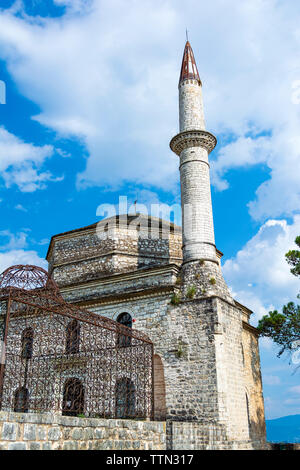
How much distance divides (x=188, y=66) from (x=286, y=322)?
1095 cm

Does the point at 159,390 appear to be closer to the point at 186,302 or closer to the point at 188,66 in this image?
the point at 186,302

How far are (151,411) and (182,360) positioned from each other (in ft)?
5.61

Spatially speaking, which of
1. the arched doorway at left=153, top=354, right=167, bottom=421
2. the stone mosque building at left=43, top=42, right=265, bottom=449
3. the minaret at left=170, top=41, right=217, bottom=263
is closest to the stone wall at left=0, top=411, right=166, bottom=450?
the stone mosque building at left=43, top=42, right=265, bottom=449

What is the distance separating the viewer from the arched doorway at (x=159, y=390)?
1228 centimetres

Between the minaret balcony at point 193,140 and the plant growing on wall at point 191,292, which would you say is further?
the minaret balcony at point 193,140

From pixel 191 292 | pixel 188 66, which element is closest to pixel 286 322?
pixel 191 292

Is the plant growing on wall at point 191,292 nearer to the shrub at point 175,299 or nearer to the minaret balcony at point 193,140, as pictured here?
the shrub at point 175,299

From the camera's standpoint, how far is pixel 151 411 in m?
11.4

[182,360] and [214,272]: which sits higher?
[214,272]

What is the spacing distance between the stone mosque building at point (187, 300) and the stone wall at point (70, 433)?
6.70 ft

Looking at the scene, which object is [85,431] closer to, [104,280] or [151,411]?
[151,411]

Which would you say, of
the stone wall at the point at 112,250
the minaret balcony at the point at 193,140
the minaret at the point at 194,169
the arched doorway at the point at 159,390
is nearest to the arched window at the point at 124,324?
the arched doorway at the point at 159,390

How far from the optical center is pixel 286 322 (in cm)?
1603
